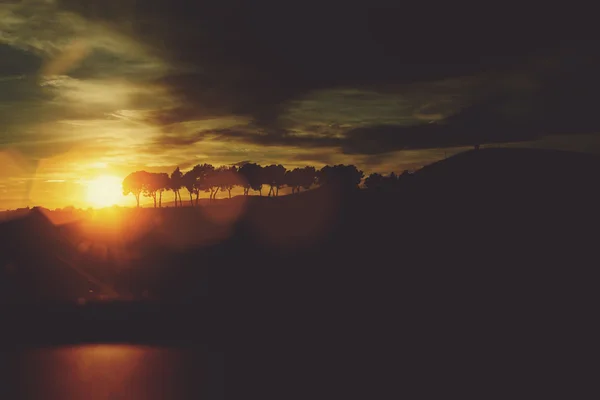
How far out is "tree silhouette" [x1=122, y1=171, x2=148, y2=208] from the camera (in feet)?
552

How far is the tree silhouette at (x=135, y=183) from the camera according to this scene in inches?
6629

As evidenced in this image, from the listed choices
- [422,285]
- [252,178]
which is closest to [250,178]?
[252,178]

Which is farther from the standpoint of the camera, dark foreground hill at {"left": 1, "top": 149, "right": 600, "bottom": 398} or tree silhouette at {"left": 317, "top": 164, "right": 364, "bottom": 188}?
tree silhouette at {"left": 317, "top": 164, "right": 364, "bottom": 188}

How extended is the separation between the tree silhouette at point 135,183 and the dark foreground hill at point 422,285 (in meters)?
131

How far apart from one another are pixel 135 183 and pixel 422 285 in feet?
517

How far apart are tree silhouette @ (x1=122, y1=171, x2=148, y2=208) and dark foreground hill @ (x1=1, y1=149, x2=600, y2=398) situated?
131264 millimetres

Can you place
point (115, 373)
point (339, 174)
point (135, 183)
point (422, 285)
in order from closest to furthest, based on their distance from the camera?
1. point (115, 373)
2. point (422, 285)
3. point (339, 174)
4. point (135, 183)

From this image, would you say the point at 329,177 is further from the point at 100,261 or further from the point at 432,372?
the point at 432,372

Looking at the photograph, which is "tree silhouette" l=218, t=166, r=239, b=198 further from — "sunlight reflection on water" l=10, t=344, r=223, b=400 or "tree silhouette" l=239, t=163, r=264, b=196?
"sunlight reflection on water" l=10, t=344, r=223, b=400

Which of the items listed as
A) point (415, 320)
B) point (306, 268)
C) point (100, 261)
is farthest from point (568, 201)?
point (100, 261)

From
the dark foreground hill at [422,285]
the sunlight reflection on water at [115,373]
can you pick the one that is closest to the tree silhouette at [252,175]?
the dark foreground hill at [422,285]

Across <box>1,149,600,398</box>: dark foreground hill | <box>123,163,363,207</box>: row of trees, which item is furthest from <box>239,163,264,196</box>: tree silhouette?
<box>1,149,600,398</box>: dark foreground hill

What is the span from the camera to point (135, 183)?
169000mm

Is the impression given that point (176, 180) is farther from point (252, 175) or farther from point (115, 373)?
point (115, 373)
